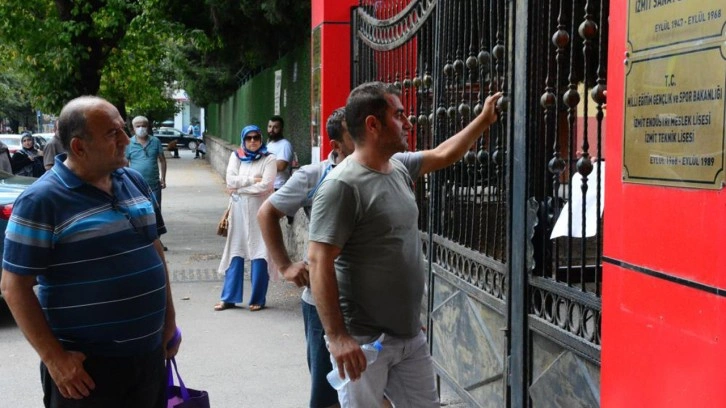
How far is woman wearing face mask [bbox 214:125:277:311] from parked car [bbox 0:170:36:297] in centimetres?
191

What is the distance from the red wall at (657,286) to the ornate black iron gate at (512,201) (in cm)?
70

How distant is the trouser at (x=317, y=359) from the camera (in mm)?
4234

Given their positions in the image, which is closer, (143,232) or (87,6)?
(143,232)

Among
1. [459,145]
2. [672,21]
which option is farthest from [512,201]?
[672,21]

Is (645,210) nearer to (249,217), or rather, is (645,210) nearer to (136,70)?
(249,217)

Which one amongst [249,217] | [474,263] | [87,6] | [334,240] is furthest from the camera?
[87,6]

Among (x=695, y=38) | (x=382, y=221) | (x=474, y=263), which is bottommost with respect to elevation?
(x=474, y=263)

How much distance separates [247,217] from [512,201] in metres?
4.60

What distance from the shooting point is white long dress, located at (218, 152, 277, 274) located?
28.2ft

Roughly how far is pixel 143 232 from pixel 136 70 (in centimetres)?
1611

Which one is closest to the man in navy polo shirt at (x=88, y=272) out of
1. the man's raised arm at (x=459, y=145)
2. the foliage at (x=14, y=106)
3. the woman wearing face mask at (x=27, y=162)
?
the man's raised arm at (x=459, y=145)

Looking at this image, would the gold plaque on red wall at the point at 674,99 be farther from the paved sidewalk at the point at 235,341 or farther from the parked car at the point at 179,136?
the parked car at the point at 179,136

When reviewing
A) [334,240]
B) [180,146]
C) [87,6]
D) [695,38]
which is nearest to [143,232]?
[334,240]

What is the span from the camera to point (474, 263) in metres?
5.05
